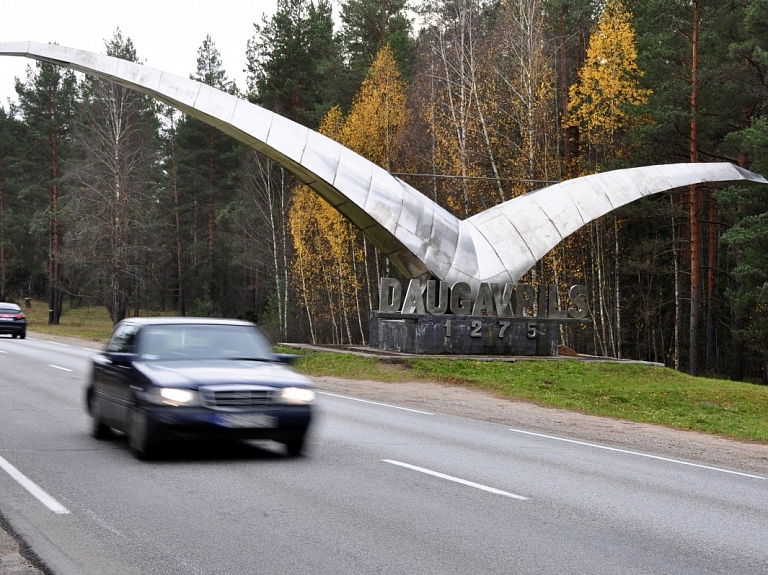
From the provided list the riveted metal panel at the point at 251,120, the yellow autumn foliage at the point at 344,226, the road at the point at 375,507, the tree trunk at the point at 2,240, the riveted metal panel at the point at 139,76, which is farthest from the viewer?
the tree trunk at the point at 2,240

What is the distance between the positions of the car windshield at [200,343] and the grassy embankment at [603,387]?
9.49m

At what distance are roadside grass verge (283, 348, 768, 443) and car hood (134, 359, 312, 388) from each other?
31.4 ft

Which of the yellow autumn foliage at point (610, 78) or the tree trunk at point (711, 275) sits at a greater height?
the yellow autumn foliage at point (610, 78)

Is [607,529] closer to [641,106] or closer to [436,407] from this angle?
[436,407]

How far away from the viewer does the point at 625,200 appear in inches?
1128

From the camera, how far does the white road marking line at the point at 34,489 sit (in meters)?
7.36

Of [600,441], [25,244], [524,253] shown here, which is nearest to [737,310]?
[524,253]

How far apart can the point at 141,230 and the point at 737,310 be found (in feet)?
109

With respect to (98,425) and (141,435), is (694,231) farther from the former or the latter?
(141,435)

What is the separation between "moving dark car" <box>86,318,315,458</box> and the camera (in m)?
9.26

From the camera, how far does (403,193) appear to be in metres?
25.6

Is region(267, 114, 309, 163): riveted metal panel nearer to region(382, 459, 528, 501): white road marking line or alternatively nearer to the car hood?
the car hood

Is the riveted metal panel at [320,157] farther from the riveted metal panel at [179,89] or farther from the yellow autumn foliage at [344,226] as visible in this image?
the yellow autumn foliage at [344,226]

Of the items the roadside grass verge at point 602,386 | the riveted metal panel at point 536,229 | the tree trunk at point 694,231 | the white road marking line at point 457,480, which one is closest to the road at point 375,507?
the white road marking line at point 457,480
